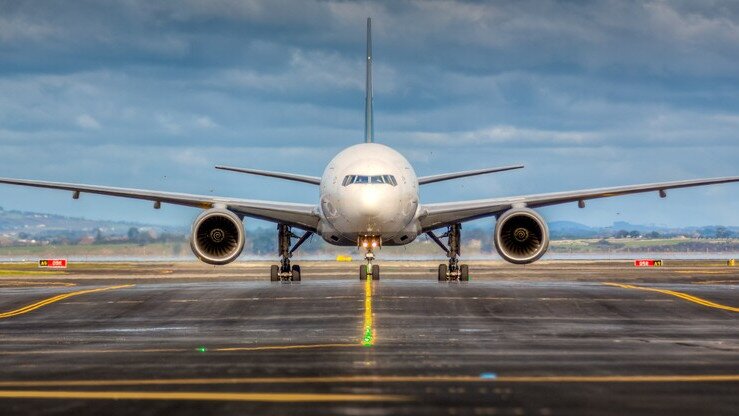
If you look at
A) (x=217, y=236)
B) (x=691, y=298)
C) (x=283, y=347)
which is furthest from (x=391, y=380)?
(x=217, y=236)

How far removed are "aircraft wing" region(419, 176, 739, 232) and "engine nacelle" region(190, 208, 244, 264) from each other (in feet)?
22.0

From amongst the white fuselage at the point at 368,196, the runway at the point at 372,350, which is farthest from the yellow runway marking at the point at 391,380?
the white fuselage at the point at 368,196

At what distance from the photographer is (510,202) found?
39156mm

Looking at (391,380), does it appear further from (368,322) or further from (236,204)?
(236,204)

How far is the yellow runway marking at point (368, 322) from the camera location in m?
17.6

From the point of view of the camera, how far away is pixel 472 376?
1223 centimetres

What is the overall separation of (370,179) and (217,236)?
5.68 meters

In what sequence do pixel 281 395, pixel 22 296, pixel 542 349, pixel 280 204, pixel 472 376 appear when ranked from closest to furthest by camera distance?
pixel 281 395
pixel 472 376
pixel 542 349
pixel 22 296
pixel 280 204

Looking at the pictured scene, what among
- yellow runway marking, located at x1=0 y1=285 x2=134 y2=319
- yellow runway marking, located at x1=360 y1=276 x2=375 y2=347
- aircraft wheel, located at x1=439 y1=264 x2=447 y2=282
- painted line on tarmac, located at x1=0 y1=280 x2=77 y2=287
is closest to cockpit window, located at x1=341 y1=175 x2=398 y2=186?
yellow runway marking, located at x1=360 y1=276 x2=375 y2=347

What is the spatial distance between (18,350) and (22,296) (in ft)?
41.3

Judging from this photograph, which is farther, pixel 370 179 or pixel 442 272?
pixel 442 272

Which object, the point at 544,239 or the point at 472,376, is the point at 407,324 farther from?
the point at 544,239

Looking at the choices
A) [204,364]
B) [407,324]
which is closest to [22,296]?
[407,324]

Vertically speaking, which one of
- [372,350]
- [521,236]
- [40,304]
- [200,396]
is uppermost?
[521,236]
